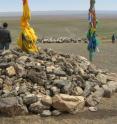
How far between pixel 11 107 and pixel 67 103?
1.59 m

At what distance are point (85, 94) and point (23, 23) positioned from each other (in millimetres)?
3474

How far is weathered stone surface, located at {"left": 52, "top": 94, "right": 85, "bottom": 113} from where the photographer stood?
44.1 ft

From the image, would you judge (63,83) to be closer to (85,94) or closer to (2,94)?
(85,94)

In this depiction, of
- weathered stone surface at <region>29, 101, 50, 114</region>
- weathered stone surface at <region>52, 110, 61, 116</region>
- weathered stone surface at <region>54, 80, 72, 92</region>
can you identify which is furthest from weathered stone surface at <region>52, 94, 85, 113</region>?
weathered stone surface at <region>54, 80, 72, 92</region>

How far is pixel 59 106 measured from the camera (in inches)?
530

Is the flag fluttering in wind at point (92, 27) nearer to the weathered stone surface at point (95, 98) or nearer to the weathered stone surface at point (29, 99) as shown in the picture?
the weathered stone surface at point (95, 98)

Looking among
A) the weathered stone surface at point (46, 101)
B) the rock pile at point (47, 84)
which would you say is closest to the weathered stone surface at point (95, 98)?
the rock pile at point (47, 84)

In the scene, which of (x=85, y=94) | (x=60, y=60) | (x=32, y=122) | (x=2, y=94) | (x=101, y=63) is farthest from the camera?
A: (x=101, y=63)

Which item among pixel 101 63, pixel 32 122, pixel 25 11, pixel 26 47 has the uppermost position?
pixel 25 11

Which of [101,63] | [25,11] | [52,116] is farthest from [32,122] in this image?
[101,63]

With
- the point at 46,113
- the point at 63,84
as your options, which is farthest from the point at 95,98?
the point at 46,113

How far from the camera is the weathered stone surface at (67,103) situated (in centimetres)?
1343

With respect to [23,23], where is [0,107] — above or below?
below

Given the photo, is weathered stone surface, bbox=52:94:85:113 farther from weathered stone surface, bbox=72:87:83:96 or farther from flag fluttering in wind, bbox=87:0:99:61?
flag fluttering in wind, bbox=87:0:99:61
